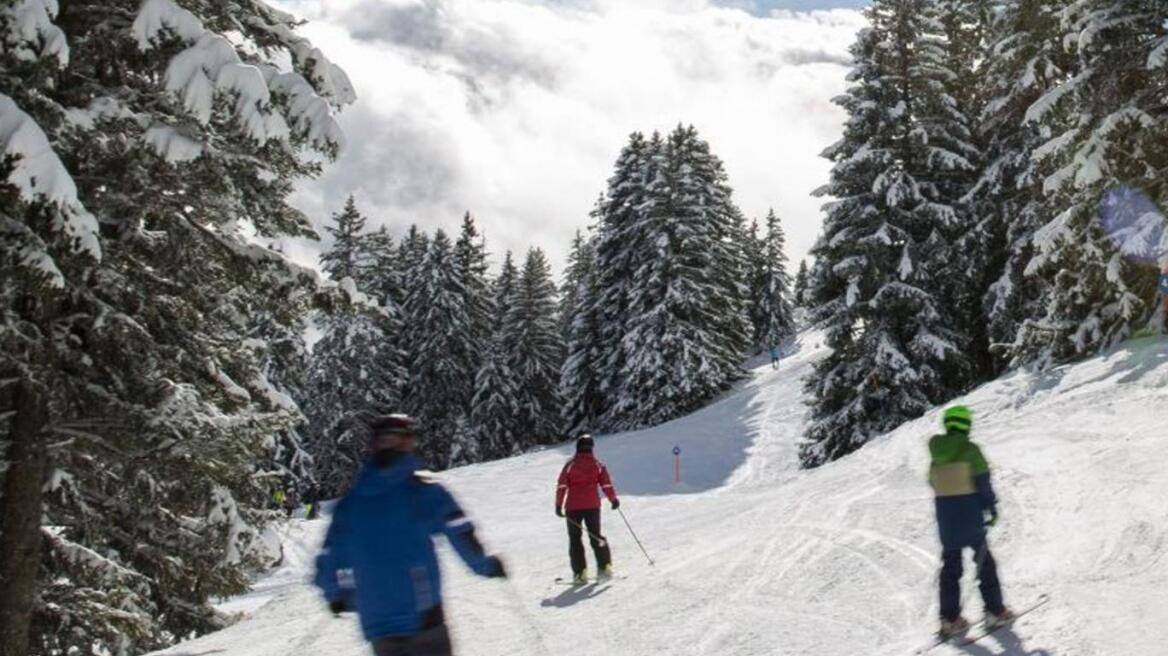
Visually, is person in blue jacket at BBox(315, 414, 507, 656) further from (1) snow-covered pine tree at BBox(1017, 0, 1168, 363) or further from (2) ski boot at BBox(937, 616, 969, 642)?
(1) snow-covered pine tree at BBox(1017, 0, 1168, 363)

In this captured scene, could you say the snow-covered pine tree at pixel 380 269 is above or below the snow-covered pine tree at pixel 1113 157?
above

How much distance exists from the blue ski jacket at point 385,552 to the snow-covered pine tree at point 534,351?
44.6 metres

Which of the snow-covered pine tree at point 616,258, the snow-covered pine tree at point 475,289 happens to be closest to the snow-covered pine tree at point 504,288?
the snow-covered pine tree at point 475,289

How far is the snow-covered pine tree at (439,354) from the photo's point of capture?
4912cm

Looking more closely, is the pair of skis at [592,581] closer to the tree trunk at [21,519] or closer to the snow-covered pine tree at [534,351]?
the tree trunk at [21,519]

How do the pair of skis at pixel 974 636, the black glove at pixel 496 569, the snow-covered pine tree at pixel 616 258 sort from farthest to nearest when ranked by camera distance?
the snow-covered pine tree at pixel 616 258
the pair of skis at pixel 974 636
the black glove at pixel 496 569

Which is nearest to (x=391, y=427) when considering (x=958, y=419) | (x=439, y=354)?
(x=958, y=419)

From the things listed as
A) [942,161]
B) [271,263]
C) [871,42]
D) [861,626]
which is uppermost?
[871,42]

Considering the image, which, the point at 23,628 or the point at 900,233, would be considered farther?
the point at 900,233

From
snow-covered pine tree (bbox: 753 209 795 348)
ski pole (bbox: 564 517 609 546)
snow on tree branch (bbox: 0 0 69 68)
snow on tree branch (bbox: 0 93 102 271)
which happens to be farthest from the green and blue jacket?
snow-covered pine tree (bbox: 753 209 795 348)

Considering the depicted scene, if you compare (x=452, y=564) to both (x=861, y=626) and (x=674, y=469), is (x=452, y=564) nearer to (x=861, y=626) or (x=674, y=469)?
(x=861, y=626)

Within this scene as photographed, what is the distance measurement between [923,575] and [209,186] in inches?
294

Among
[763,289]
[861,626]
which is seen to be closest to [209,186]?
[861,626]

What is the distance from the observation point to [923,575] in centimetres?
898
